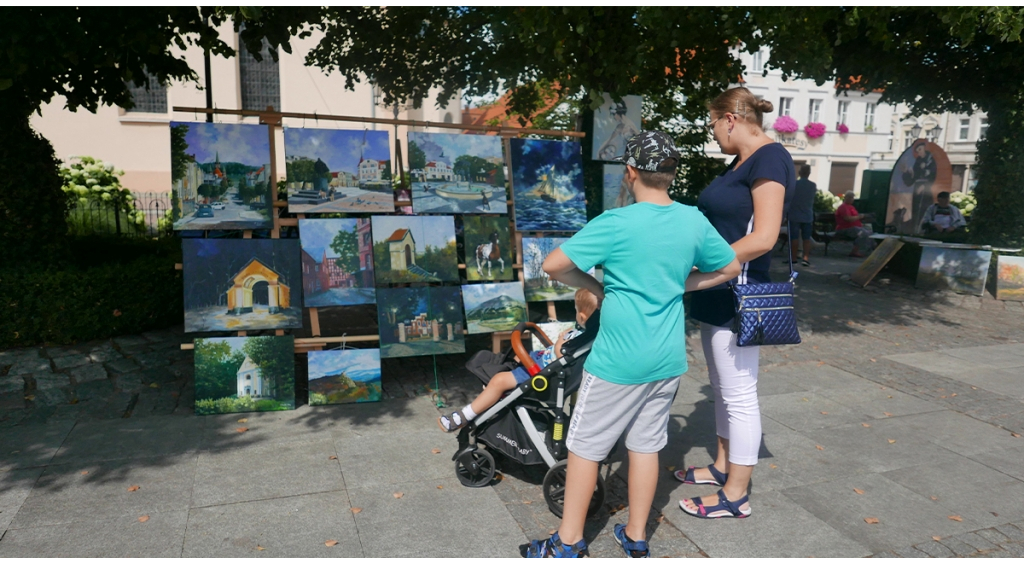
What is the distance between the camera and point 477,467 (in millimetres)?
4164

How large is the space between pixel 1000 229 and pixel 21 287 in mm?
13573

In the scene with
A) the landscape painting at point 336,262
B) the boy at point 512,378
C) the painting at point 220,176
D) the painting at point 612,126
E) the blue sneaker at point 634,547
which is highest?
the painting at point 612,126

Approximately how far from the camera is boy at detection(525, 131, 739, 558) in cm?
296

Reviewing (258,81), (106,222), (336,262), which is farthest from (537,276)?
(258,81)

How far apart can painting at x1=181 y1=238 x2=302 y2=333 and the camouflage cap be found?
325cm

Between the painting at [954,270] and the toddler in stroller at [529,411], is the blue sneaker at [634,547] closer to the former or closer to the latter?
the toddler in stroller at [529,411]

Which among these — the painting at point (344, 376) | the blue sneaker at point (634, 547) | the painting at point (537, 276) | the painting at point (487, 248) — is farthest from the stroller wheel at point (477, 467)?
the painting at point (537, 276)

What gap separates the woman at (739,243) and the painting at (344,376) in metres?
2.68

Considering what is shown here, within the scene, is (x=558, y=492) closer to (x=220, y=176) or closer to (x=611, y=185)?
(x=220, y=176)

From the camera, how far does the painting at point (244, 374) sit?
5227 millimetres

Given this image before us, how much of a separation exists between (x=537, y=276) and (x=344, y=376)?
192cm

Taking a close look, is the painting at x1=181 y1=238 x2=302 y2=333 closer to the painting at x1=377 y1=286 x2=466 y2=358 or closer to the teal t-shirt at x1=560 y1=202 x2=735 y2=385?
the painting at x1=377 y1=286 x2=466 y2=358

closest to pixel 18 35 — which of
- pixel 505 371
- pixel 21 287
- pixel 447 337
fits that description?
pixel 21 287

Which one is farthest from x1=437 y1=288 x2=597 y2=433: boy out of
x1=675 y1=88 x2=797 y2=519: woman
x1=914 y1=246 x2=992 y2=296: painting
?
x1=914 y1=246 x2=992 y2=296: painting
